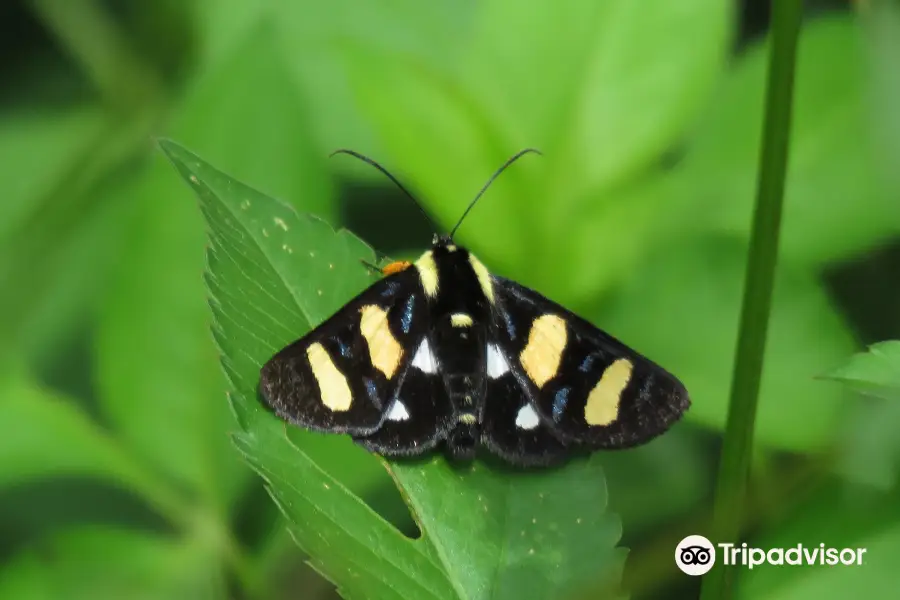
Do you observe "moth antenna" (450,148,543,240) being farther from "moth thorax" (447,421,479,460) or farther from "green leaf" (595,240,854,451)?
"moth thorax" (447,421,479,460)

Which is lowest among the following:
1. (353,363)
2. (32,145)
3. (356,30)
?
(353,363)

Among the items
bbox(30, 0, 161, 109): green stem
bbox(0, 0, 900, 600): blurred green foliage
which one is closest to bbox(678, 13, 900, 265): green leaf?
bbox(0, 0, 900, 600): blurred green foliage

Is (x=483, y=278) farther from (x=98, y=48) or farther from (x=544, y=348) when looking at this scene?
(x=98, y=48)

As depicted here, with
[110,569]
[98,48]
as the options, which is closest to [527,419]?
[110,569]

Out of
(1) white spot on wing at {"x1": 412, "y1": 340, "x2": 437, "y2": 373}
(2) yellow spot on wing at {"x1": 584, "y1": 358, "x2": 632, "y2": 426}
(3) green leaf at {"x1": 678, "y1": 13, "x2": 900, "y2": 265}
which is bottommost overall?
(3) green leaf at {"x1": 678, "y1": 13, "x2": 900, "y2": 265}

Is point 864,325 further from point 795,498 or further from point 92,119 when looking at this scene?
point 92,119

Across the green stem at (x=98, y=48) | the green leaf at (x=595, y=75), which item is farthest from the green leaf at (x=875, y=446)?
the green stem at (x=98, y=48)
